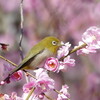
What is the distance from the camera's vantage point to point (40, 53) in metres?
1.81

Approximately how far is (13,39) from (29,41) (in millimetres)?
275

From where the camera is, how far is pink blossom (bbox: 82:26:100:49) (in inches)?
71.5

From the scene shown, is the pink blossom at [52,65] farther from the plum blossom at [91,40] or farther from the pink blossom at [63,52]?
the plum blossom at [91,40]

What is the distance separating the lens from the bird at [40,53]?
1791 mm

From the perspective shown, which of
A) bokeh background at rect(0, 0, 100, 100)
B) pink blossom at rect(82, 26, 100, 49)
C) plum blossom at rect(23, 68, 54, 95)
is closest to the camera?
plum blossom at rect(23, 68, 54, 95)

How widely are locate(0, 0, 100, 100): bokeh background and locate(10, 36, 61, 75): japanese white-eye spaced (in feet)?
6.66

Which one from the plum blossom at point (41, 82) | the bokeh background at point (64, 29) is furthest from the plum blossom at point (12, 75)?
the bokeh background at point (64, 29)

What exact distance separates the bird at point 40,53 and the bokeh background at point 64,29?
2.03 m

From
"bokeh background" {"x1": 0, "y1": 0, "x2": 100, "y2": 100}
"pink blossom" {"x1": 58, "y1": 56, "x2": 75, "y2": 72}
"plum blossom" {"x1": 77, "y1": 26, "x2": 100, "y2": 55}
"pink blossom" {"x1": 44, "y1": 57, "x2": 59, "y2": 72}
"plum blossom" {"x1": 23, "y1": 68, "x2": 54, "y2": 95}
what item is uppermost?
"bokeh background" {"x1": 0, "y1": 0, "x2": 100, "y2": 100}

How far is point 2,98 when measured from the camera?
5.74 feet

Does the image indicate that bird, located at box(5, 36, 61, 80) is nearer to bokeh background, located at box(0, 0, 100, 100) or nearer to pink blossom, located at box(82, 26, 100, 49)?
pink blossom, located at box(82, 26, 100, 49)

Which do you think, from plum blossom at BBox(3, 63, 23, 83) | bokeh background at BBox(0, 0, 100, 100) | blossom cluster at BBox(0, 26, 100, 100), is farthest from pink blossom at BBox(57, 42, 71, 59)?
bokeh background at BBox(0, 0, 100, 100)

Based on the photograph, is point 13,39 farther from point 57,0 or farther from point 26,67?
point 26,67

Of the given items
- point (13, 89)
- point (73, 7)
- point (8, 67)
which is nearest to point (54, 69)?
point (8, 67)
